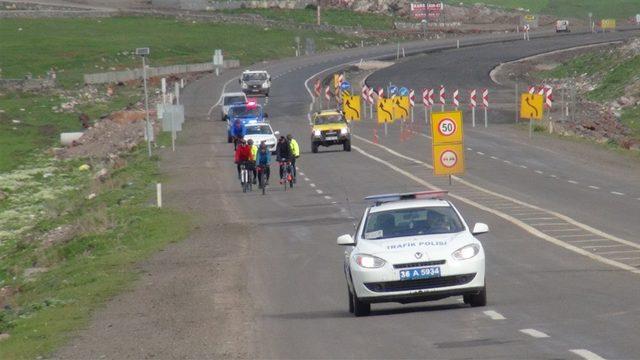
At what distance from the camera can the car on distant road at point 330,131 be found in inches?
2383

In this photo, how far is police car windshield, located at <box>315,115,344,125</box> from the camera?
60688mm

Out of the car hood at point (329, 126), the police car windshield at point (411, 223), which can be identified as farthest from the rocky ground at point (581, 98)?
the police car windshield at point (411, 223)

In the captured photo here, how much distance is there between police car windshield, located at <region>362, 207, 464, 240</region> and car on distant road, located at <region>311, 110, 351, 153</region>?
4103cm

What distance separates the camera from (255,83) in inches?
3893

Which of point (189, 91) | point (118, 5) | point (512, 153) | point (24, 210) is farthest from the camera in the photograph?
point (118, 5)

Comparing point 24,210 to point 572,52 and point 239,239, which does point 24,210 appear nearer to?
point 239,239

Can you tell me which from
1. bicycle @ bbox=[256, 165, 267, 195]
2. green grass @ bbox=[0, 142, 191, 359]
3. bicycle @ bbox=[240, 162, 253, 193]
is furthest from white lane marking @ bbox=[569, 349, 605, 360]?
bicycle @ bbox=[240, 162, 253, 193]

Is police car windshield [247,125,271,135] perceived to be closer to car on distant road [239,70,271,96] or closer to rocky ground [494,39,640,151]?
rocky ground [494,39,640,151]

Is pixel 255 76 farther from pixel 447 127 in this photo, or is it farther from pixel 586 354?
pixel 586 354

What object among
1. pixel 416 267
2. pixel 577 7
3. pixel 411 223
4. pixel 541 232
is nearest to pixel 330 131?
pixel 541 232

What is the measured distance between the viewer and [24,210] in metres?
50.4

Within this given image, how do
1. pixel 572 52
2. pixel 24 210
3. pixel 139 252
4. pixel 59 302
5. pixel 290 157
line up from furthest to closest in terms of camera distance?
pixel 572 52, pixel 24 210, pixel 290 157, pixel 139 252, pixel 59 302

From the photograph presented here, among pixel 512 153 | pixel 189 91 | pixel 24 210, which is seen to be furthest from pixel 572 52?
pixel 24 210

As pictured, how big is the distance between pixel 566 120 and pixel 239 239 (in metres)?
39.8
